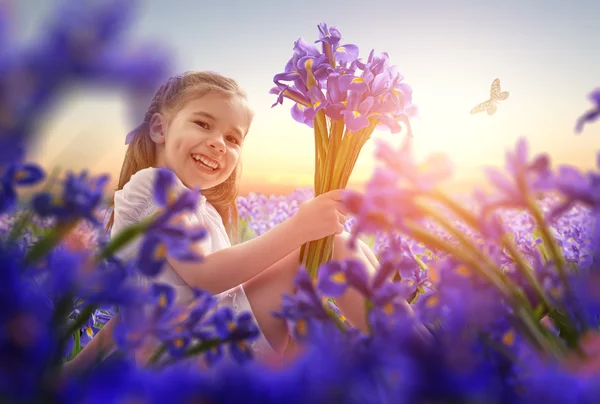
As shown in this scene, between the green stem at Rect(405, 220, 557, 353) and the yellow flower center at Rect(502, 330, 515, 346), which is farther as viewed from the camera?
the yellow flower center at Rect(502, 330, 515, 346)

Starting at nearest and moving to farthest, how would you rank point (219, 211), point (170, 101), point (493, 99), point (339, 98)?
1. point (339, 98)
2. point (170, 101)
3. point (219, 211)
4. point (493, 99)

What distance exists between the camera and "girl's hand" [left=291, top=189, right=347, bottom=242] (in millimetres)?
1484

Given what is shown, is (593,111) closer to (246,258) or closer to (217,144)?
(246,258)

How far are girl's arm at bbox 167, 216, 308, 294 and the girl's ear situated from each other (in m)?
1.01

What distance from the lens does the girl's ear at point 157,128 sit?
2.43 metres

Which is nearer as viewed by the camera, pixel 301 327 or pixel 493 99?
pixel 301 327

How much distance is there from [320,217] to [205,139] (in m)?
0.86

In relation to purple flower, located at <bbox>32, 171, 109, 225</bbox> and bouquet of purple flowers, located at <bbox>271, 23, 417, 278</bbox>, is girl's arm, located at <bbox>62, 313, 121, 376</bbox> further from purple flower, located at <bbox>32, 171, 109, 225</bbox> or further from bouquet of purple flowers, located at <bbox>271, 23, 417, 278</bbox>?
Answer: bouquet of purple flowers, located at <bbox>271, 23, 417, 278</bbox>

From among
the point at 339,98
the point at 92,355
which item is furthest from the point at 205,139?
the point at 92,355

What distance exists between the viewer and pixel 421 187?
0.39 m

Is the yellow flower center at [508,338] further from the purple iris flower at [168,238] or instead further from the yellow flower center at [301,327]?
the purple iris flower at [168,238]

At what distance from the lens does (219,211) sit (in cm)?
283

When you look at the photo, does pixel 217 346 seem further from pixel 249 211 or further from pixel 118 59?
pixel 249 211

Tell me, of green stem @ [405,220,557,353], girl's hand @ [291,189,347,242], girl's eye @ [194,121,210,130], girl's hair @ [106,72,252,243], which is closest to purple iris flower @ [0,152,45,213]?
green stem @ [405,220,557,353]
